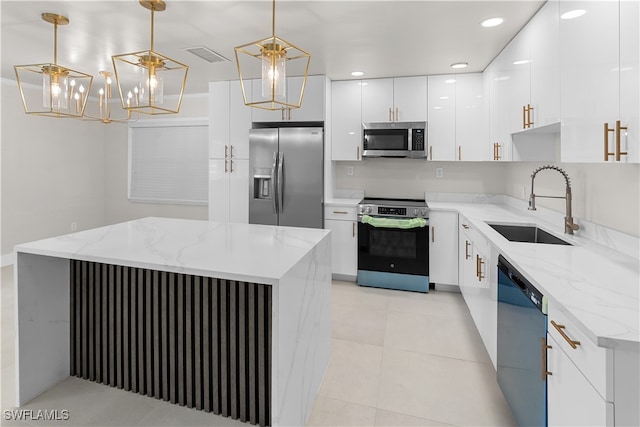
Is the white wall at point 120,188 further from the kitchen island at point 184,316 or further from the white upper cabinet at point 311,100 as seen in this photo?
the kitchen island at point 184,316

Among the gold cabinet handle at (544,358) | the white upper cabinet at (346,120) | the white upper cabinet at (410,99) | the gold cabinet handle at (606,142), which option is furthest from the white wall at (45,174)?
the gold cabinet handle at (606,142)

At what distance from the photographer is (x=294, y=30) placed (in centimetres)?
284

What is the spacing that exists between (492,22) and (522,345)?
229 cm

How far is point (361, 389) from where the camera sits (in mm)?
2178

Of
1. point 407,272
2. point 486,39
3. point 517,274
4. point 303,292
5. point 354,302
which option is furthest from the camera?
point 407,272

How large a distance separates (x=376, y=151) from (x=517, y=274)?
104 inches

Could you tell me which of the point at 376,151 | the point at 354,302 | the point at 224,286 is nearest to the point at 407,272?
the point at 354,302

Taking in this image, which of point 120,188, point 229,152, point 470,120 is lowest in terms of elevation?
point 120,188

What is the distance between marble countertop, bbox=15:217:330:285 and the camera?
1589 mm

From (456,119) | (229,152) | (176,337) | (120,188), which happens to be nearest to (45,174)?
(120,188)

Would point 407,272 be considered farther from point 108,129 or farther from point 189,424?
point 108,129

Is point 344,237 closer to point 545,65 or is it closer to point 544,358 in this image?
point 545,65

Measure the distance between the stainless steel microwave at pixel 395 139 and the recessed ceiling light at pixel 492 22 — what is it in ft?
4.44

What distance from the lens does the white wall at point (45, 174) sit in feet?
15.1
